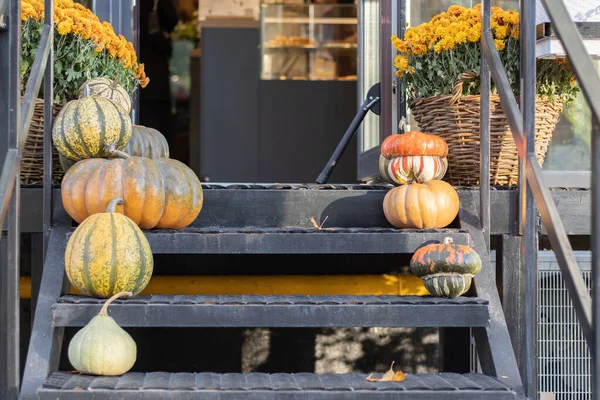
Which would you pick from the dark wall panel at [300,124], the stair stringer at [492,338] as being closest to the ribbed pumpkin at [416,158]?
the stair stringer at [492,338]

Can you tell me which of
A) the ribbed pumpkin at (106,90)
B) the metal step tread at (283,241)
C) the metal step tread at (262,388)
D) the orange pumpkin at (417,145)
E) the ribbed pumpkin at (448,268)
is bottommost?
the metal step tread at (262,388)

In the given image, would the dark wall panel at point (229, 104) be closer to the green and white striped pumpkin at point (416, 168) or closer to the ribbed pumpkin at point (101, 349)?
the green and white striped pumpkin at point (416, 168)

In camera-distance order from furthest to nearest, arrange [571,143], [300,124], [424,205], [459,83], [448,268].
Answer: [300,124] < [571,143] < [459,83] < [424,205] < [448,268]

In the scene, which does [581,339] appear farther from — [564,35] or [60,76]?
[60,76]

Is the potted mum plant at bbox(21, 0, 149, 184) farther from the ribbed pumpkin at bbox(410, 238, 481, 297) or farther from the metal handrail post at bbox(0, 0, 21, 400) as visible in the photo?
the ribbed pumpkin at bbox(410, 238, 481, 297)

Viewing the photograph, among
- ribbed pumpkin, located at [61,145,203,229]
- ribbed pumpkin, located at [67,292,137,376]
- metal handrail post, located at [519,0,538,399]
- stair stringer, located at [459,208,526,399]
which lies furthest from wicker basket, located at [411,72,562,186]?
ribbed pumpkin, located at [67,292,137,376]

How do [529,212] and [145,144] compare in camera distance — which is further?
[145,144]

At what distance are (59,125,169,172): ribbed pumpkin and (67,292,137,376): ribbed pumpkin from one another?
1002 millimetres

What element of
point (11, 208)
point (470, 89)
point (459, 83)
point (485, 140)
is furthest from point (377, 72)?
point (11, 208)

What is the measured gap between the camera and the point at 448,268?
272cm

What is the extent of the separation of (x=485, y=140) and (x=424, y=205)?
1.04ft

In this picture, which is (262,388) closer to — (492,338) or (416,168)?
(492,338)

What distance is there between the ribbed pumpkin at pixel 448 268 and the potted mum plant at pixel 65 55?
1427 mm

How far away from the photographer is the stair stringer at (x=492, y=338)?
247 cm
